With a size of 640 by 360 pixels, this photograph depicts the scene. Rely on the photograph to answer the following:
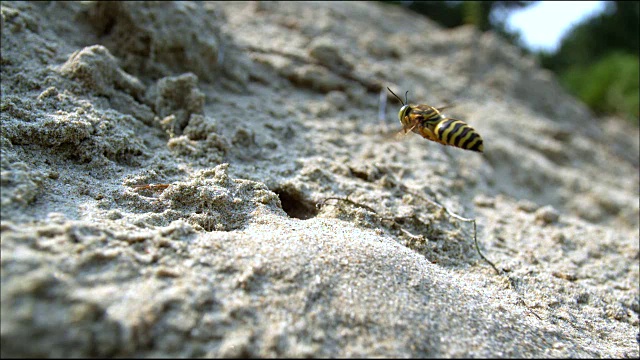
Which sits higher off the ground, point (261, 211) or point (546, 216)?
point (546, 216)

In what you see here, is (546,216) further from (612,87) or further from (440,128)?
(612,87)

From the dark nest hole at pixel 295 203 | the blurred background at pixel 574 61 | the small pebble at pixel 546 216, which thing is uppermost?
the blurred background at pixel 574 61

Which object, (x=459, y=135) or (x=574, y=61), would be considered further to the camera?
(x=574, y=61)

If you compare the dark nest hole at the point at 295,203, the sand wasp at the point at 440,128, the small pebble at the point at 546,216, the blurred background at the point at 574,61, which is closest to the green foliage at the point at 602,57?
the blurred background at the point at 574,61

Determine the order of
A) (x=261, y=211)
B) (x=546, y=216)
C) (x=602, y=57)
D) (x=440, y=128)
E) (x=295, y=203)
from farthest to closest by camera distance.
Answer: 1. (x=602, y=57)
2. (x=546, y=216)
3. (x=295, y=203)
4. (x=440, y=128)
5. (x=261, y=211)

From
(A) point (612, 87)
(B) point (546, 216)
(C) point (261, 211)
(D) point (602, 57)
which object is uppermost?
(D) point (602, 57)

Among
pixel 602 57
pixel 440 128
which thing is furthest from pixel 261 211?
pixel 602 57

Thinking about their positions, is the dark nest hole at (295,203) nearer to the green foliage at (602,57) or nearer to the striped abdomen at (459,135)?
the striped abdomen at (459,135)
